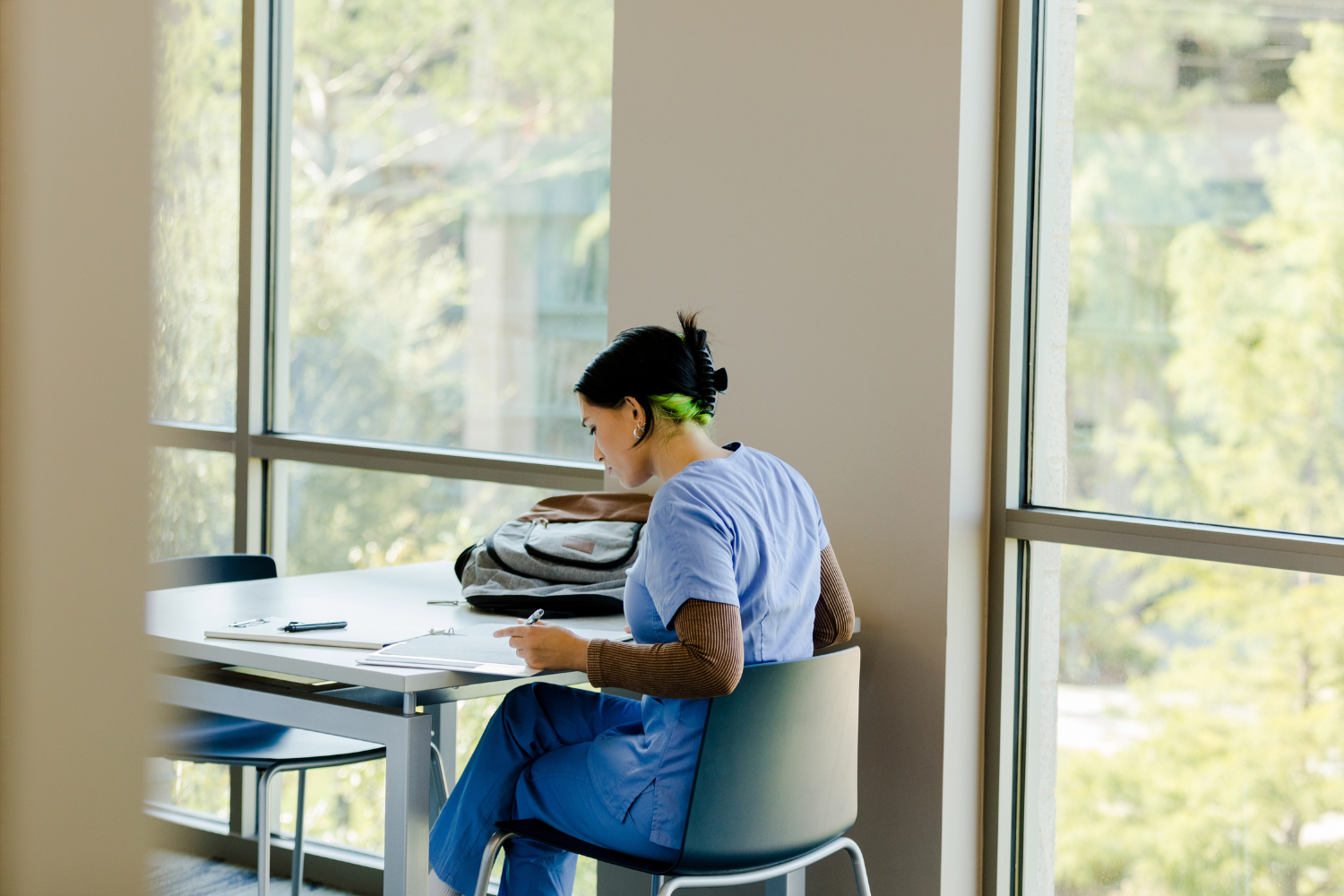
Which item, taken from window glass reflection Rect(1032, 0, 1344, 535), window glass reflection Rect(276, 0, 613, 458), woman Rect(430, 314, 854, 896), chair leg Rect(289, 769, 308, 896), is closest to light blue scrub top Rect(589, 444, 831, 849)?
woman Rect(430, 314, 854, 896)

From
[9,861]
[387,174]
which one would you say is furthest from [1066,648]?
[9,861]

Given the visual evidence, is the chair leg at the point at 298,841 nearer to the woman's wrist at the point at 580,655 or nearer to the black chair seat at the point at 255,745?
the black chair seat at the point at 255,745

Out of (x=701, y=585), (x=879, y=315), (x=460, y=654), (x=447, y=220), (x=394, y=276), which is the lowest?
(x=460, y=654)

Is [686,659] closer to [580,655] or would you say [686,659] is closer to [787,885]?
[580,655]

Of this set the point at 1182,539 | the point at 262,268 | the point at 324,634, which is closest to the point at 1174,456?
the point at 1182,539

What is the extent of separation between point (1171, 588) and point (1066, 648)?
0.77 ft

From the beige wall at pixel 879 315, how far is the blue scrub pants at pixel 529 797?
2.13 feet

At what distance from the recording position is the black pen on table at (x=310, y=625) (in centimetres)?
195

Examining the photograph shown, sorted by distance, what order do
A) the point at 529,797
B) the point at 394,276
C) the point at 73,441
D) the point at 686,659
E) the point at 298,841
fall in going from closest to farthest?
the point at 73,441, the point at 686,659, the point at 529,797, the point at 298,841, the point at 394,276

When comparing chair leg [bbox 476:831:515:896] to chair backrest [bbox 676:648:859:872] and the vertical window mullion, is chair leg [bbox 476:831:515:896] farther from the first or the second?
the vertical window mullion

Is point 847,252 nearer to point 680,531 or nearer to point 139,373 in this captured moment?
point 680,531

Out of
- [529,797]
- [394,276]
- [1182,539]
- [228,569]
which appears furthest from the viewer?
[394,276]

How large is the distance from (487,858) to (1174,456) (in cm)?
136

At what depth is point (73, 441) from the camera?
29cm
